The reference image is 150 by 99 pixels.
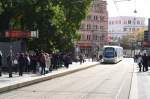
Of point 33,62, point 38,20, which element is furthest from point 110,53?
point 33,62

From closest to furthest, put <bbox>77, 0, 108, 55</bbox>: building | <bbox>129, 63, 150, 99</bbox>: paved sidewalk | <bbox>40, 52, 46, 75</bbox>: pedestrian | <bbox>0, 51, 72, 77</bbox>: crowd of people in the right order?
<bbox>129, 63, 150, 99</bbox>: paved sidewalk < <bbox>0, 51, 72, 77</bbox>: crowd of people < <bbox>40, 52, 46, 75</bbox>: pedestrian < <bbox>77, 0, 108, 55</bbox>: building

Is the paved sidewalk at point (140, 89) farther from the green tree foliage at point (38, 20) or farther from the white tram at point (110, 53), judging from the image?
the white tram at point (110, 53)

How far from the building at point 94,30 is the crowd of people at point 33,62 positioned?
93.7 meters

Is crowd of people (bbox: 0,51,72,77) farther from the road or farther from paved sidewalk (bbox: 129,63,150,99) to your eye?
paved sidewalk (bbox: 129,63,150,99)

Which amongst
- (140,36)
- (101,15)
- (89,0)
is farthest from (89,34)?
(89,0)

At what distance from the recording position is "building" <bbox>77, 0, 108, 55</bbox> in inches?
5851

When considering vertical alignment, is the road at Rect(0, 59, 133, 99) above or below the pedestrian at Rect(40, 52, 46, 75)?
below

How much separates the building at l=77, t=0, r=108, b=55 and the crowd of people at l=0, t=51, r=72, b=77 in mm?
93675

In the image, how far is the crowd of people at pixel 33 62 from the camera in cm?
3657

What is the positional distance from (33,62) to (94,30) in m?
112

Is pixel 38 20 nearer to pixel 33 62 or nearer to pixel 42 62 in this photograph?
pixel 33 62

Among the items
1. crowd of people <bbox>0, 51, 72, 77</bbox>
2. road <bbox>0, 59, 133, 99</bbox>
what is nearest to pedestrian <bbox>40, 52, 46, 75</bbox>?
crowd of people <bbox>0, 51, 72, 77</bbox>

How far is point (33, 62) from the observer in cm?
4356

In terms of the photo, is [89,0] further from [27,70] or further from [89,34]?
[89,34]
